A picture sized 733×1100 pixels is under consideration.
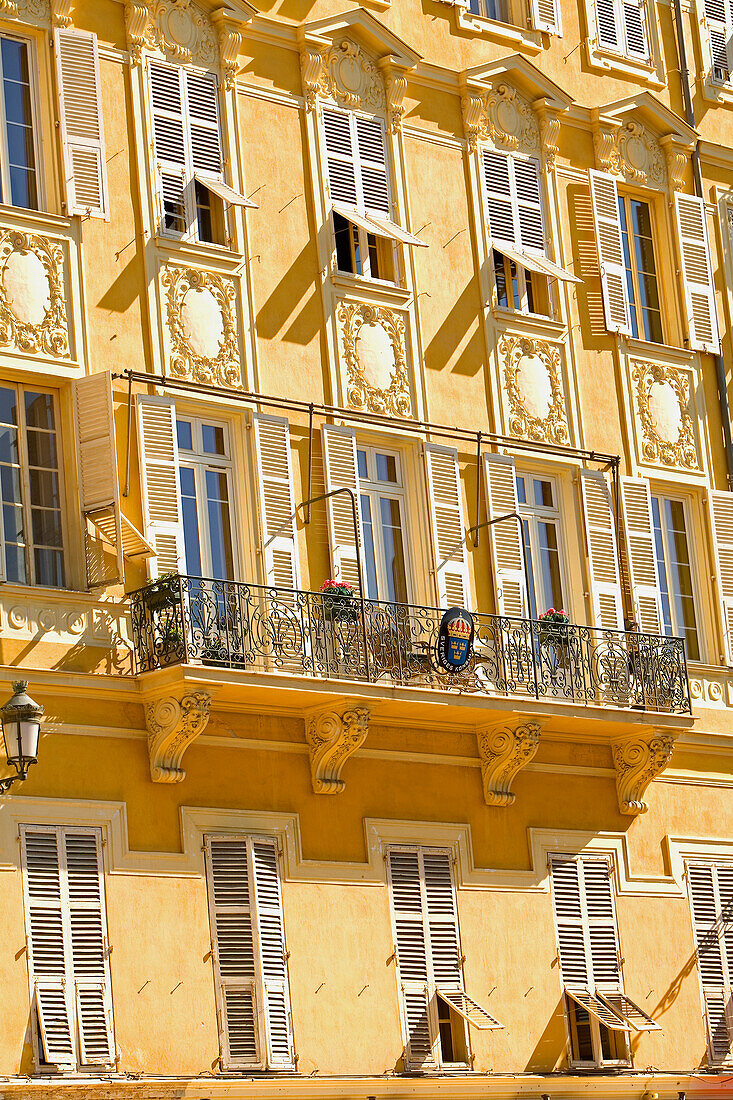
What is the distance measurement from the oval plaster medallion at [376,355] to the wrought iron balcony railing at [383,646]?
268cm

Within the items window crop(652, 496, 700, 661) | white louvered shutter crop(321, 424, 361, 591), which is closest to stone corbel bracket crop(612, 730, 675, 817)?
window crop(652, 496, 700, 661)

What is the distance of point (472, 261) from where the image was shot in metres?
27.5

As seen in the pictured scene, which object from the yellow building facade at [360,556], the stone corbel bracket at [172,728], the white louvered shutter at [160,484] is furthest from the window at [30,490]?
the stone corbel bracket at [172,728]

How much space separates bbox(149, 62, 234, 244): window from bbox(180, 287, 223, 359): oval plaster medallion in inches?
26.5

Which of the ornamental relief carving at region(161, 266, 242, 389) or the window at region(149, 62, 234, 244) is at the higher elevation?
the window at region(149, 62, 234, 244)

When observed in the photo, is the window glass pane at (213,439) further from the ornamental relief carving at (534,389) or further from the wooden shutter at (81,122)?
the ornamental relief carving at (534,389)

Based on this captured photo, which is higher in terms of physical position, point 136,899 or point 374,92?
point 374,92

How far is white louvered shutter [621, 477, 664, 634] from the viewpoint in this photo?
27969 millimetres

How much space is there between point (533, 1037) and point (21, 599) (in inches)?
303

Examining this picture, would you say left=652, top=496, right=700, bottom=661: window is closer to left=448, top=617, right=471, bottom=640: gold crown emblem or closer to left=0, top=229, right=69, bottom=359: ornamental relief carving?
left=448, top=617, right=471, bottom=640: gold crown emblem

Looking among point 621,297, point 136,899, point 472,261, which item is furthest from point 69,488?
point 621,297

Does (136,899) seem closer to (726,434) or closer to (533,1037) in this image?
(533,1037)

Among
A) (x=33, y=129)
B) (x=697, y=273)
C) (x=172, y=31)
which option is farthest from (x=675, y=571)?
(x=33, y=129)

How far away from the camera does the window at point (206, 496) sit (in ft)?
78.4
